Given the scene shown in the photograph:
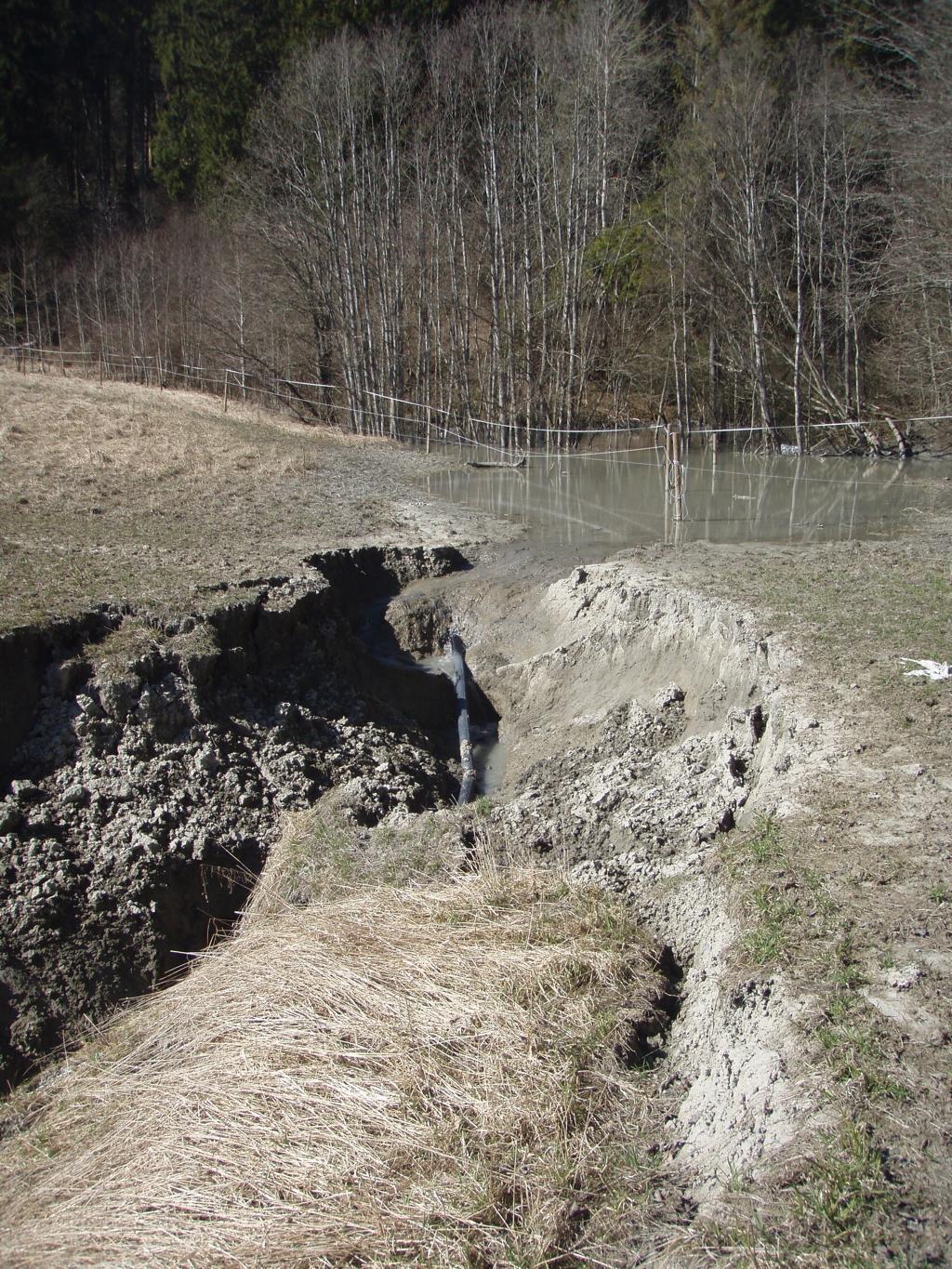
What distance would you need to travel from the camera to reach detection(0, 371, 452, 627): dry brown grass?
8.73 m

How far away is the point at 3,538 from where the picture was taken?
1001cm

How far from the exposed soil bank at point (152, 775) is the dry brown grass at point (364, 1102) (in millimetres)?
790

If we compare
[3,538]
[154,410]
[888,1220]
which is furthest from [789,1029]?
[154,410]

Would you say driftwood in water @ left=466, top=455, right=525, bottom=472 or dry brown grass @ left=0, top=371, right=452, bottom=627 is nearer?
dry brown grass @ left=0, top=371, right=452, bottom=627

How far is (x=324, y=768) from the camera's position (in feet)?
23.3

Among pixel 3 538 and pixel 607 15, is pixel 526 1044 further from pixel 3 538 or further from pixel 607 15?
pixel 607 15

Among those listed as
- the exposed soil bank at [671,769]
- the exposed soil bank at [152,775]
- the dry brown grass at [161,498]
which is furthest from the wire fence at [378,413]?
the exposed soil bank at [152,775]

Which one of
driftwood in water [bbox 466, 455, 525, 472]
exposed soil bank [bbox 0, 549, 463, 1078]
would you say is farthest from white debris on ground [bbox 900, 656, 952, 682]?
driftwood in water [bbox 466, 455, 525, 472]

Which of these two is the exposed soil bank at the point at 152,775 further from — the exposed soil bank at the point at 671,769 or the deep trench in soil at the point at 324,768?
the exposed soil bank at the point at 671,769

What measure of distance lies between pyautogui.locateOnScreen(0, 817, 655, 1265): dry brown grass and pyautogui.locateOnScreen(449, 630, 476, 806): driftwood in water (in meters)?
2.25

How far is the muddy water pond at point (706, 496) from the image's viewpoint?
11.5 meters

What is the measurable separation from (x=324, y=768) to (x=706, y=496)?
28.7 ft

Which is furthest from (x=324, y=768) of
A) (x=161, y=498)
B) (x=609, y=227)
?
(x=609, y=227)

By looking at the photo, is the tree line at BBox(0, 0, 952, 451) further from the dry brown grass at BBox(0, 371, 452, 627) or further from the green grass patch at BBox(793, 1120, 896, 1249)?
the green grass patch at BBox(793, 1120, 896, 1249)
